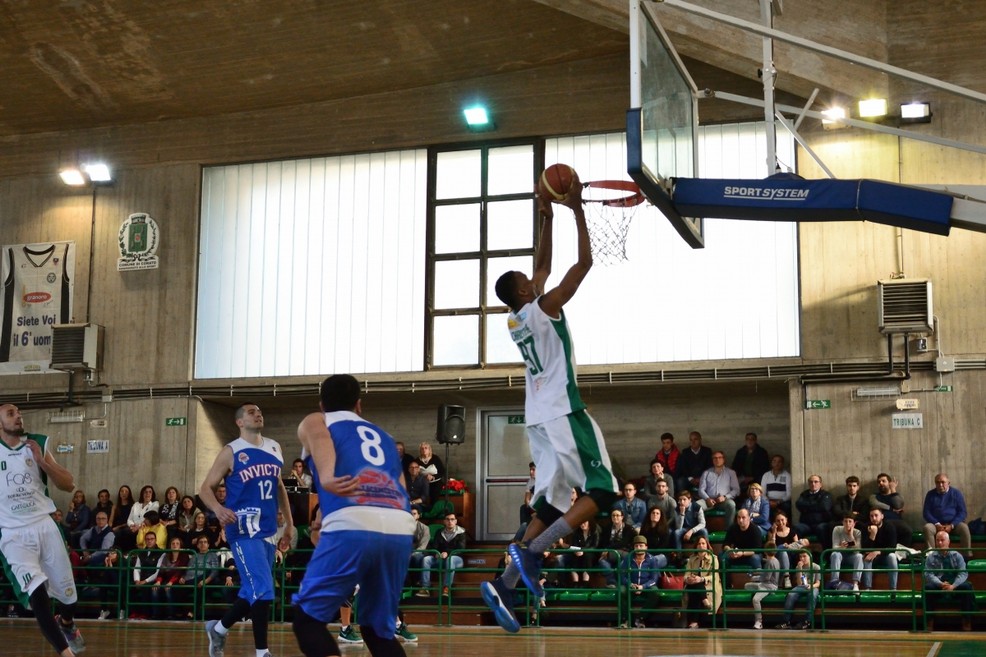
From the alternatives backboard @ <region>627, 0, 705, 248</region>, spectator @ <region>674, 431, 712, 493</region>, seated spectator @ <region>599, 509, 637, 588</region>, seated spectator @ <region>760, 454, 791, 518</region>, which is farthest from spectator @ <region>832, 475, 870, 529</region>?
backboard @ <region>627, 0, 705, 248</region>

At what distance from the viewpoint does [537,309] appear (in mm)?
7062

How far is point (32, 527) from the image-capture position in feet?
31.5

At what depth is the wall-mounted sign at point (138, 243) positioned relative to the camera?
21.0 m

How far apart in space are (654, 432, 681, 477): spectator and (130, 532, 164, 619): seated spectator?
765cm

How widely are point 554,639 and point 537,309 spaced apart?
6.73m

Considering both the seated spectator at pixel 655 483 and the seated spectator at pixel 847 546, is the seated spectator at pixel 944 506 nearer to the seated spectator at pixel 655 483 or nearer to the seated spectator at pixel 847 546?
the seated spectator at pixel 847 546

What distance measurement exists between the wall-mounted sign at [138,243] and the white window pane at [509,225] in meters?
6.17

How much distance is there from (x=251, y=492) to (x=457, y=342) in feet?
33.5

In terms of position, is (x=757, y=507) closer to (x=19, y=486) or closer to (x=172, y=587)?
(x=172, y=587)

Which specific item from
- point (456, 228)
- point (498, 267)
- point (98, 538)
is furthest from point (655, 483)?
point (98, 538)

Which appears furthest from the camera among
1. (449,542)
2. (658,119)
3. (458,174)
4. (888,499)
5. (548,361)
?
(458,174)

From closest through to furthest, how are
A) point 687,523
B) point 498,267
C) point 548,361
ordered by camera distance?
point 548,361
point 687,523
point 498,267

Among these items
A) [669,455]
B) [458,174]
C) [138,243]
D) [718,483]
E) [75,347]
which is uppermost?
[458,174]

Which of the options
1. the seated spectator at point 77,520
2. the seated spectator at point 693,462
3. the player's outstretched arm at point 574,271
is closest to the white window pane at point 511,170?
the seated spectator at point 693,462
